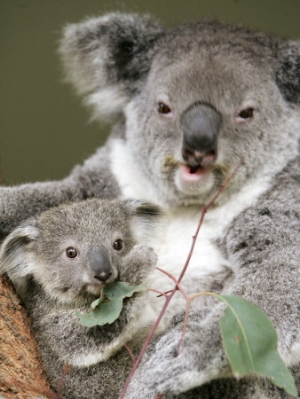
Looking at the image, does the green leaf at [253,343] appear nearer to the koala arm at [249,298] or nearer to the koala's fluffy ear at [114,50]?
the koala arm at [249,298]

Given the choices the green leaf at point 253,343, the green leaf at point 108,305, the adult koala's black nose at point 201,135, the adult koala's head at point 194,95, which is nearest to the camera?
the green leaf at point 253,343

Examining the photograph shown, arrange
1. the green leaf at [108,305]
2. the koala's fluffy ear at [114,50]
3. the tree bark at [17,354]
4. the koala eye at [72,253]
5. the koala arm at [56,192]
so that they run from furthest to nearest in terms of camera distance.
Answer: the koala's fluffy ear at [114,50] → the koala arm at [56,192] → the koala eye at [72,253] → the tree bark at [17,354] → the green leaf at [108,305]

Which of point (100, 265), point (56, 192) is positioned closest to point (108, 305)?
point (100, 265)

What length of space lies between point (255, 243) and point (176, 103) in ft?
2.50

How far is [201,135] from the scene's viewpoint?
9.73 ft

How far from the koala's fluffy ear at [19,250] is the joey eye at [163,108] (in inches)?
33.2

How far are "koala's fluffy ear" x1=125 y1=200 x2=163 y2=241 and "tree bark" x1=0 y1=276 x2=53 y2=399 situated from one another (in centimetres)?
65

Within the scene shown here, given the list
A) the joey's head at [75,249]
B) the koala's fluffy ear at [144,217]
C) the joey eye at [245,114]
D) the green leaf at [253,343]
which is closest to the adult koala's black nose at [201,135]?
the joey eye at [245,114]

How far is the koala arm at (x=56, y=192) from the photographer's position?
326cm

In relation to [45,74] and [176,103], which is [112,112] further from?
[45,74]

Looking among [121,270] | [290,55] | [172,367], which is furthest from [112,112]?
[172,367]

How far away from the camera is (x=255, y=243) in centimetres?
308

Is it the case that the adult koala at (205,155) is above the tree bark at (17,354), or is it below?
above

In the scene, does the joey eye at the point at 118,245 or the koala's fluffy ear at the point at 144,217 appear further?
the koala's fluffy ear at the point at 144,217
